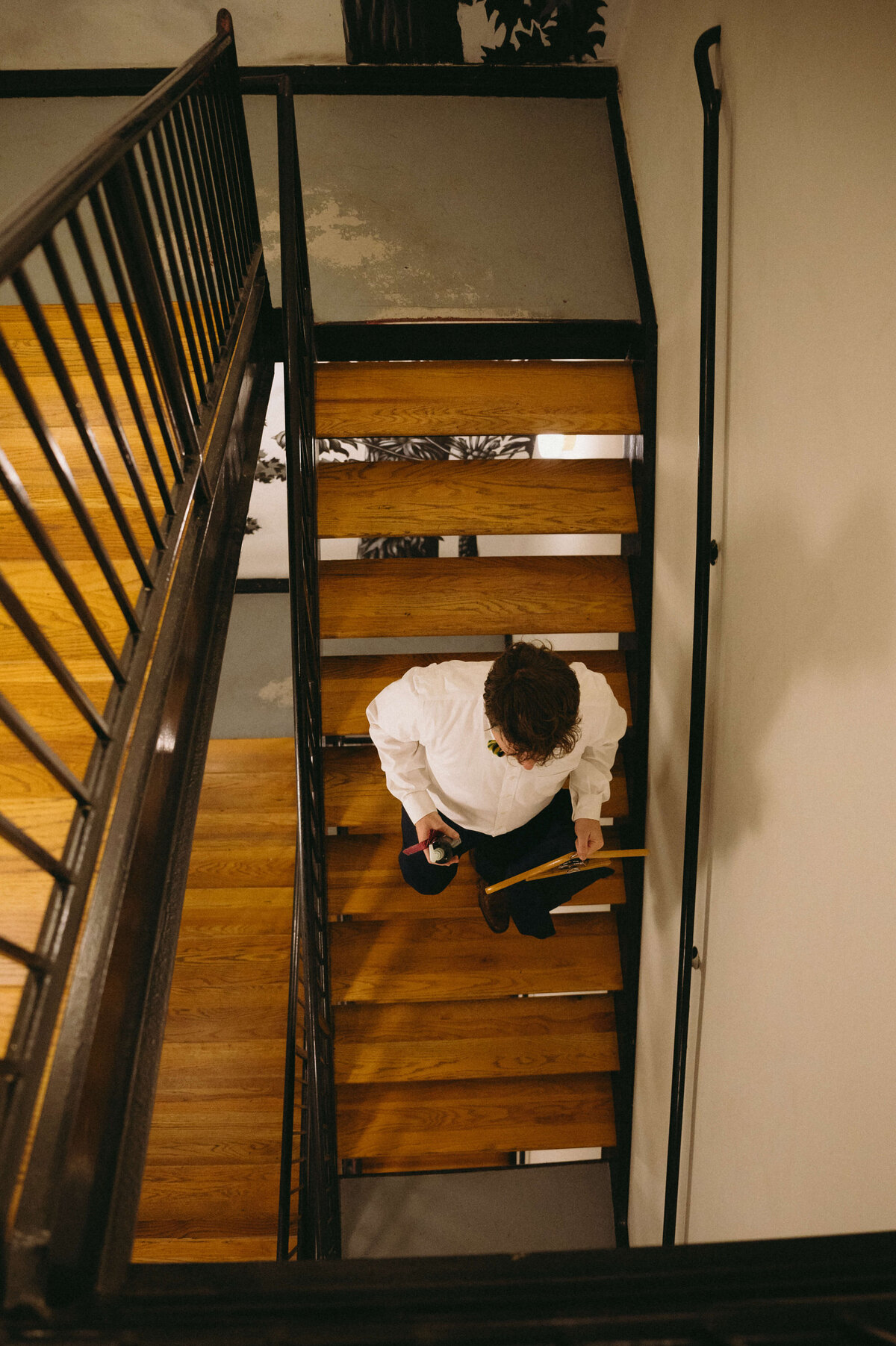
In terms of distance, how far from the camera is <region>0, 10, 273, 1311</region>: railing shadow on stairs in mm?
1037

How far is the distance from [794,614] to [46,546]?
1.60 meters

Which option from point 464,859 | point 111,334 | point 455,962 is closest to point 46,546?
point 111,334

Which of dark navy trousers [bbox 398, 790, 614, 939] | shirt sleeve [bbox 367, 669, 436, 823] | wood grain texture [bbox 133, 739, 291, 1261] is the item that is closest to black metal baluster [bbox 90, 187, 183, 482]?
shirt sleeve [bbox 367, 669, 436, 823]

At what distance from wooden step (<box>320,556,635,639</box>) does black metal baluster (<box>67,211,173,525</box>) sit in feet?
4.39

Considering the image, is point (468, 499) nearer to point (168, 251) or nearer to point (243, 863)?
point (168, 251)

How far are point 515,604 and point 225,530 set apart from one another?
1.20 metres

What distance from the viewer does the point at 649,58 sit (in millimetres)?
2912

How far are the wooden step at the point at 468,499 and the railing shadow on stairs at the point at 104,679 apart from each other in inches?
28.0

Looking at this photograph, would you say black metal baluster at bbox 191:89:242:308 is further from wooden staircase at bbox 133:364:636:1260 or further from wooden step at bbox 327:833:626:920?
wooden step at bbox 327:833:626:920

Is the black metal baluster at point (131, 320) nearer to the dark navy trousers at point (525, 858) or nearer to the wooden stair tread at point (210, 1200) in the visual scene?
the dark navy trousers at point (525, 858)

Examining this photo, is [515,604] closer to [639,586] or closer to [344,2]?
[639,586]

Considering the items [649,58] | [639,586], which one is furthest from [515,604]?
[649,58]

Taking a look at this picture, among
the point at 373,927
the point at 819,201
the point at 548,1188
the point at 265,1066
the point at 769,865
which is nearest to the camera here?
the point at 819,201

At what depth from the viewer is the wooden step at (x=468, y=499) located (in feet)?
9.29
